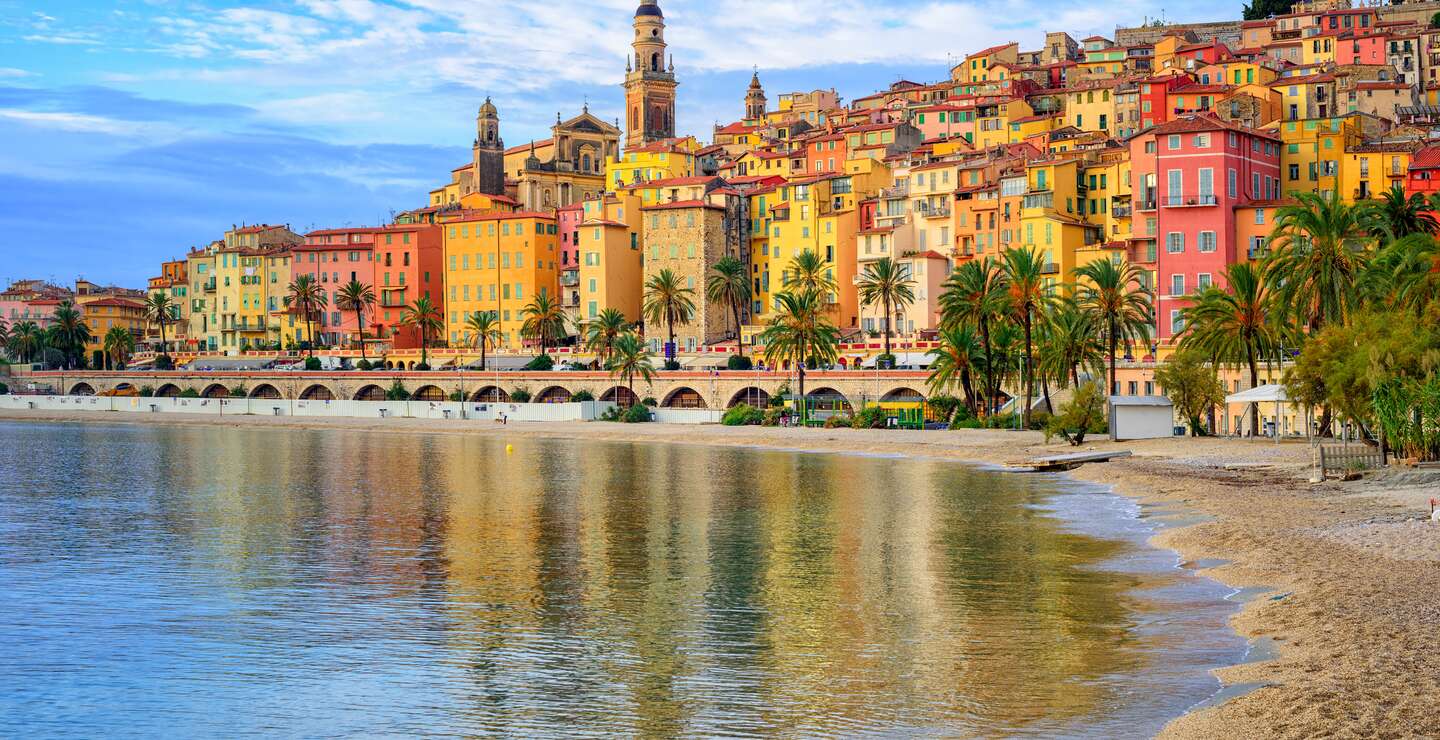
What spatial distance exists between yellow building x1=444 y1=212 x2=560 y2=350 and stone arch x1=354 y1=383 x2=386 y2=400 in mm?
14790

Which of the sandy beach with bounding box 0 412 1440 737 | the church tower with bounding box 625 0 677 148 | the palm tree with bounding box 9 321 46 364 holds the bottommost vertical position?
the sandy beach with bounding box 0 412 1440 737

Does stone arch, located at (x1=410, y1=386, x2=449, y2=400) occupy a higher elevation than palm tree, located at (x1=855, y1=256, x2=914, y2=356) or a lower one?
lower

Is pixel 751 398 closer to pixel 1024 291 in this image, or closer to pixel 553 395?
pixel 553 395

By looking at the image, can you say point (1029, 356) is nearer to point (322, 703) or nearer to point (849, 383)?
point (849, 383)

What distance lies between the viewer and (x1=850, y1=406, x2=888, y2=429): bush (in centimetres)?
8356

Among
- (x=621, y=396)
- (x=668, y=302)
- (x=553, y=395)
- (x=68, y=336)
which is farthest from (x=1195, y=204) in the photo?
(x=68, y=336)

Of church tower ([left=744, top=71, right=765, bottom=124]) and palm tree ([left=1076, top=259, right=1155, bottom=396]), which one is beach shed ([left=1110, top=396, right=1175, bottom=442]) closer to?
palm tree ([left=1076, top=259, right=1155, bottom=396])

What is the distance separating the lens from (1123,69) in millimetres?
135375

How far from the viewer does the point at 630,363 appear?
9938cm

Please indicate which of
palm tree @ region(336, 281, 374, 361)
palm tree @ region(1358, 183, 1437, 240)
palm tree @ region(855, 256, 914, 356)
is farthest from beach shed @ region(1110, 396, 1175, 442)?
palm tree @ region(336, 281, 374, 361)

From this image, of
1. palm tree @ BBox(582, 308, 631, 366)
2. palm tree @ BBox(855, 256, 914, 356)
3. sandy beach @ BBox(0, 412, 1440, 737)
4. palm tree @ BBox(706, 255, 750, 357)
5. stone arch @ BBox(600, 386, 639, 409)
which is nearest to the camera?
sandy beach @ BBox(0, 412, 1440, 737)

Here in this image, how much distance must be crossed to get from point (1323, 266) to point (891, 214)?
5889 cm

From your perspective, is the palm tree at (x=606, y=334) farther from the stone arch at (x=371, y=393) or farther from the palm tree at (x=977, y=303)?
the palm tree at (x=977, y=303)

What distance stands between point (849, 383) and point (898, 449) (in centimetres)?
1644
